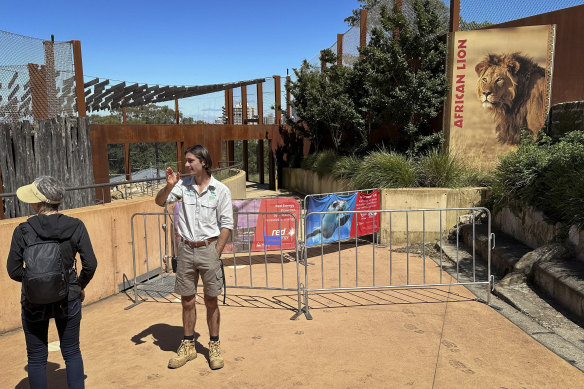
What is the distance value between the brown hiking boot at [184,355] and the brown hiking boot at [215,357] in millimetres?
215

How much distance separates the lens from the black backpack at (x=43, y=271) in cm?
271

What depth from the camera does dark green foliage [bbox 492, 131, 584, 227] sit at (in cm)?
617

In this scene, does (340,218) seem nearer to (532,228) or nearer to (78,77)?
(532,228)

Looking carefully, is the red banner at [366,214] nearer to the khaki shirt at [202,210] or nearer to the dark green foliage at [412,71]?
the dark green foliage at [412,71]

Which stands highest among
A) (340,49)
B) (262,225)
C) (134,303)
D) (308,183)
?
(340,49)

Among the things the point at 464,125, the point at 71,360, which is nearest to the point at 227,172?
the point at 464,125

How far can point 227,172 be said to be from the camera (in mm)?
16672

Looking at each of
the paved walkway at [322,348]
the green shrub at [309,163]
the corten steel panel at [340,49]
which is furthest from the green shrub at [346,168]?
the paved walkway at [322,348]

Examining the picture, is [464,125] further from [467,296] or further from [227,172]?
[227,172]

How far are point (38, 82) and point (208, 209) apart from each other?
7.12m

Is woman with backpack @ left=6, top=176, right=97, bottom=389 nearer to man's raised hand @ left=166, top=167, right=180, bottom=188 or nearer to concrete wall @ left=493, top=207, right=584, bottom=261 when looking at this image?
man's raised hand @ left=166, top=167, right=180, bottom=188

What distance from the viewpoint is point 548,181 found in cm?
714

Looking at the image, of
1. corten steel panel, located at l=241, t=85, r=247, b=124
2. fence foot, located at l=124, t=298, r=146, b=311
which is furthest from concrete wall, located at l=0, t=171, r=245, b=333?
corten steel panel, located at l=241, t=85, r=247, b=124

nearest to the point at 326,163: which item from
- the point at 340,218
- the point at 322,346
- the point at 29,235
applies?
the point at 340,218
